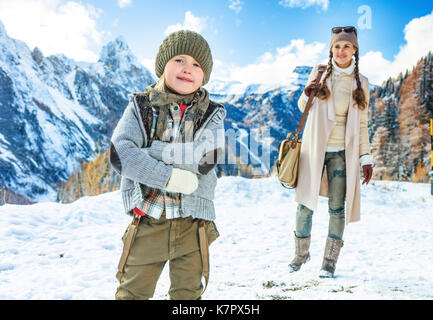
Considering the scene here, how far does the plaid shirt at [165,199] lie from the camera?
1479 mm

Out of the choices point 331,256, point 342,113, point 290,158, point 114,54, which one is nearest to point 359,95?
point 342,113

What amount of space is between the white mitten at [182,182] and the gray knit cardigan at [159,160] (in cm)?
3

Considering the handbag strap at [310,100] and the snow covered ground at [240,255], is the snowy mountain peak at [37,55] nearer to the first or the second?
the snow covered ground at [240,255]

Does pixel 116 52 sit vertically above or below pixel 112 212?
above

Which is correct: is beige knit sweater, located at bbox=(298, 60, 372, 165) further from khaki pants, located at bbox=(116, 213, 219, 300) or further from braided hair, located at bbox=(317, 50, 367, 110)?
khaki pants, located at bbox=(116, 213, 219, 300)

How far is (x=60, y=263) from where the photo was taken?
9.77 feet

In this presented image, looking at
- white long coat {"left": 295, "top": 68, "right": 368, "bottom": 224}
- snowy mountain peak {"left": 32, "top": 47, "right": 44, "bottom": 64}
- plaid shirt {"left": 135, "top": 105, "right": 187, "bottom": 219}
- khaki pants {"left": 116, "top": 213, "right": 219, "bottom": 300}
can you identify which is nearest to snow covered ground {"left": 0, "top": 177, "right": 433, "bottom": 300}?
white long coat {"left": 295, "top": 68, "right": 368, "bottom": 224}

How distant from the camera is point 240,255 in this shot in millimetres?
3447

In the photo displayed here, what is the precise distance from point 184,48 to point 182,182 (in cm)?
78

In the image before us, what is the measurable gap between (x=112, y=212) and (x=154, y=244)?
13.0 feet

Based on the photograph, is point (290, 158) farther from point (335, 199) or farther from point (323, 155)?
point (335, 199)
